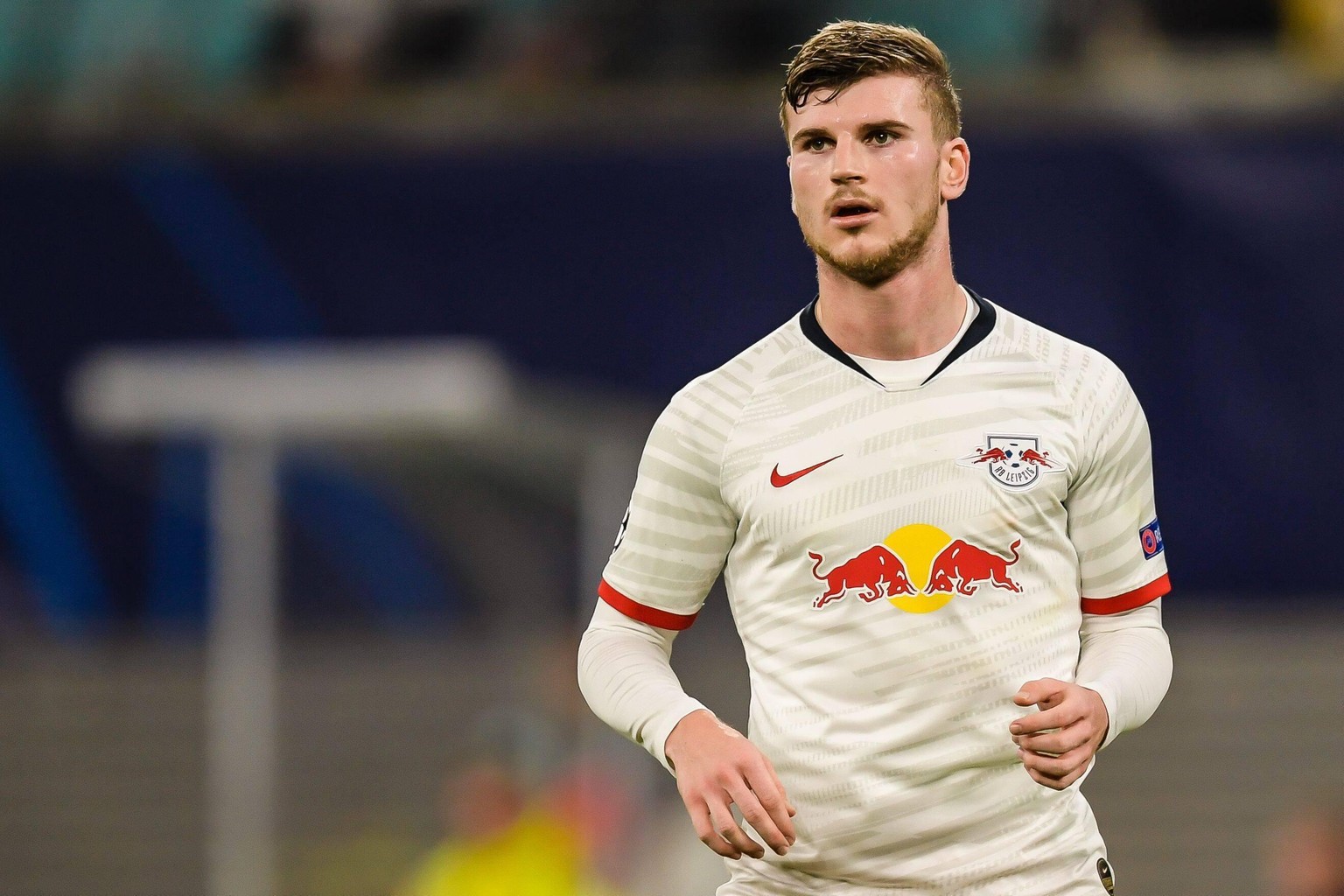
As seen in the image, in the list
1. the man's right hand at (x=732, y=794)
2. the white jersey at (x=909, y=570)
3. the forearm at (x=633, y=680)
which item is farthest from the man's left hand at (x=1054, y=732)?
the forearm at (x=633, y=680)

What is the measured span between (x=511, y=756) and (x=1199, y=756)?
3.82 metres

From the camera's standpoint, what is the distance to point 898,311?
2914mm

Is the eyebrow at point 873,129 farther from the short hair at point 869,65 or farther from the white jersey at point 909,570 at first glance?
the white jersey at point 909,570

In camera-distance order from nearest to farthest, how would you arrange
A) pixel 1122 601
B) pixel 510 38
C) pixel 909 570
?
pixel 909 570, pixel 1122 601, pixel 510 38

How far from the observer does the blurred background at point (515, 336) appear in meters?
9.98

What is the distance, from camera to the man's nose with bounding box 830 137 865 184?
9.18 feet

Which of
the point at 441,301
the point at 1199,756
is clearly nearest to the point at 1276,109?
the point at 1199,756

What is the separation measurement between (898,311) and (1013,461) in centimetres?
30

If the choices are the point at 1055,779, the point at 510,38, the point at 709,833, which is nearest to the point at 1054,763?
the point at 1055,779

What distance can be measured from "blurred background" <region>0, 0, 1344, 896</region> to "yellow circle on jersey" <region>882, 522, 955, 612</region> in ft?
20.7

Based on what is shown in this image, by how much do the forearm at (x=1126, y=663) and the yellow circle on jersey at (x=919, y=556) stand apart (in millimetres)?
247

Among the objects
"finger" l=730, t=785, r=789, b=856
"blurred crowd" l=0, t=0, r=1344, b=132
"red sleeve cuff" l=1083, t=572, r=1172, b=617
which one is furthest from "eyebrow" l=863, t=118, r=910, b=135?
"blurred crowd" l=0, t=0, r=1344, b=132

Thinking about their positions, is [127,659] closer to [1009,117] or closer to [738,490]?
[1009,117]

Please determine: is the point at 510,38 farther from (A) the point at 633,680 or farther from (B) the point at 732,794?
(B) the point at 732,794
